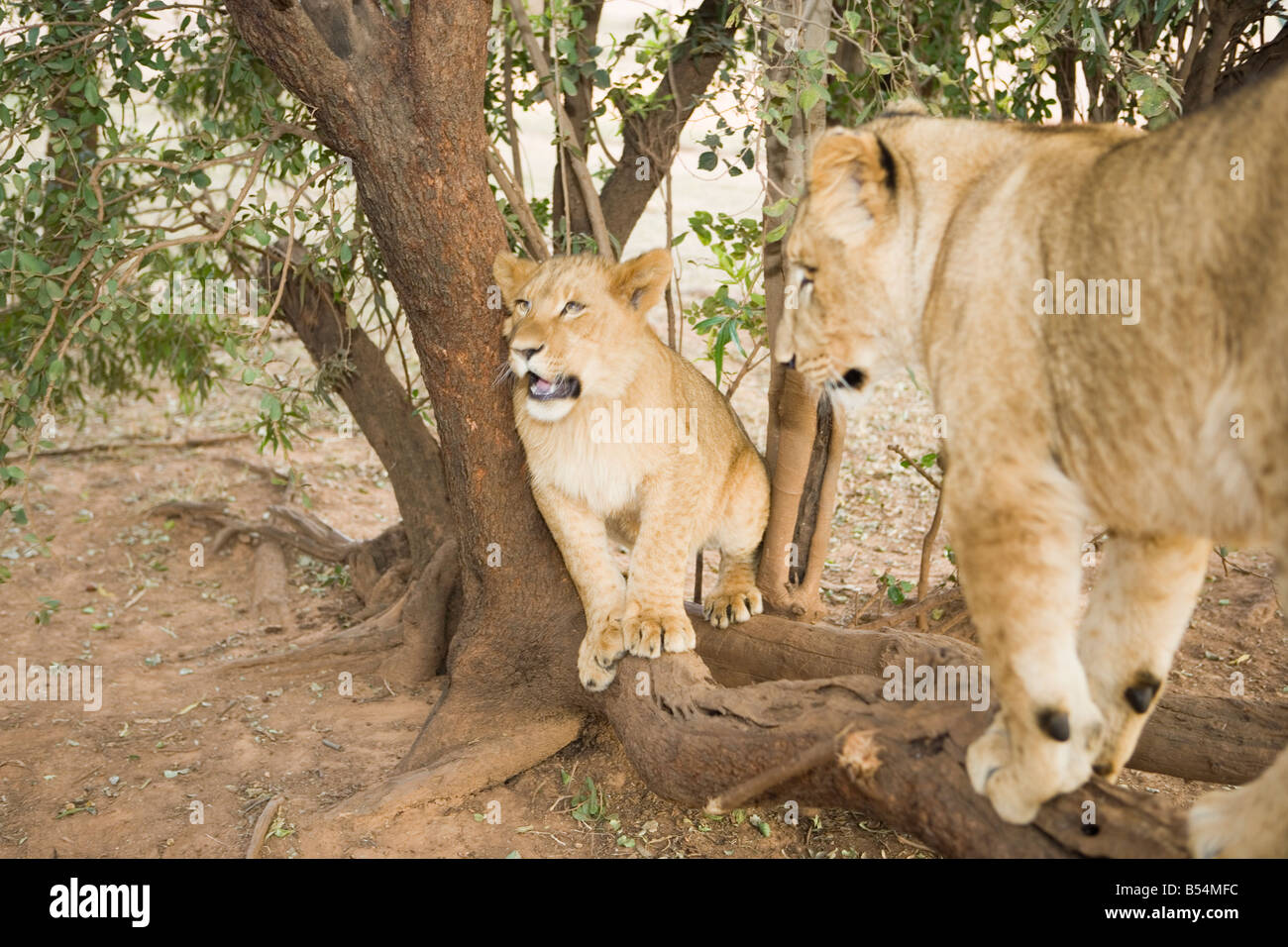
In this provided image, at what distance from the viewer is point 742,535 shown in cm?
468

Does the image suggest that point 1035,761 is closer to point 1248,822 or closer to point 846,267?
point 1248,822

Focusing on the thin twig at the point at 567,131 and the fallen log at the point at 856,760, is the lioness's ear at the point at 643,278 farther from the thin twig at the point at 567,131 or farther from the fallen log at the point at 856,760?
the fallen log at the point at 856,760

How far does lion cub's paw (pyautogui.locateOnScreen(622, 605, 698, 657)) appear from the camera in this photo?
4023 millimetres

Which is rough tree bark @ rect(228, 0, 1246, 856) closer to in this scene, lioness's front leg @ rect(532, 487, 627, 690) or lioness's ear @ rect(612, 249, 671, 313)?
lioness's front leg @ rect(532, 487, 627, 690)

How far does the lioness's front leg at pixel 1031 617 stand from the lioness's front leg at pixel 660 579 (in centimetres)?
159

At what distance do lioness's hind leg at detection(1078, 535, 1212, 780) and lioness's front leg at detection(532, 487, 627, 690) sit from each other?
1792 mm

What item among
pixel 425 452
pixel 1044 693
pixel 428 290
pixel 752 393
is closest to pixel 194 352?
pixel 425 452

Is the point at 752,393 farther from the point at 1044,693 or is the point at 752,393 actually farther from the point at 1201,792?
the point at 1044,693

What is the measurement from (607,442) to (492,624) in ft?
3.05

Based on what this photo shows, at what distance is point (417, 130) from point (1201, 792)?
3.88 meters

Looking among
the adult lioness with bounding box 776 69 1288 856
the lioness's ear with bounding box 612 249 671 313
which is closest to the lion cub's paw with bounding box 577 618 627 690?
the lioness's ear with bounding box 612 249 671 313

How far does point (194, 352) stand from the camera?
684cm

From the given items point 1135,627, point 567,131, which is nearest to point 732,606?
point 1135,627
